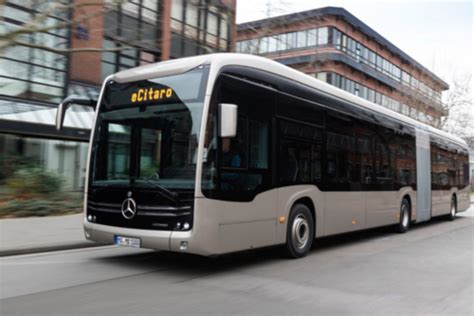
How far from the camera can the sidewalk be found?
8625mm

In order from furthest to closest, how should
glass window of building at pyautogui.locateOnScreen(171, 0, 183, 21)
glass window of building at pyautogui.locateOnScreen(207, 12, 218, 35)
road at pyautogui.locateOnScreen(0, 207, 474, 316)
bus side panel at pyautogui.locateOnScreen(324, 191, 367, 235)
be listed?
glass window of building at pyautogui.locateOnScreen(207, 12, 218, 35)
glass window of building at pyautogui.locateOnScreen(171, 0, 183, 21)
bus side panel at pyautogui.locateOnScreen(324, 191, 367, 235)
road at pyautogui.locateOnScreen(0, 207, 474, 316)

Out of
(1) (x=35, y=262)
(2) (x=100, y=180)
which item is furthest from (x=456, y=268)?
(1) (x=35, y=262)

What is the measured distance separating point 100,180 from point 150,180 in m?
1.03

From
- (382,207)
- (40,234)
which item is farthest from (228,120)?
(382,207)

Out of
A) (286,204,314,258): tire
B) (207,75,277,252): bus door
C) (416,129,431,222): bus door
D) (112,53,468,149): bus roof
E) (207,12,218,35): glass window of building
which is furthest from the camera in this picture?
(207,12,218,35): glass window of building

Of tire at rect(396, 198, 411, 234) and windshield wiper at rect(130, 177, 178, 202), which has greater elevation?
windshield wiper at rect(130, 177, 178, 202)

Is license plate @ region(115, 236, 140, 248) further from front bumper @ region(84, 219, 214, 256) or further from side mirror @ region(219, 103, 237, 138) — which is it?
side mirror @ region(219, 103, 237, 138)

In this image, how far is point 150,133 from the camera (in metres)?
6.96

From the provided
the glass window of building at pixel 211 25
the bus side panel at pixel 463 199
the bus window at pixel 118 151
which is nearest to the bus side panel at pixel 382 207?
the bus window at pixel 118 151

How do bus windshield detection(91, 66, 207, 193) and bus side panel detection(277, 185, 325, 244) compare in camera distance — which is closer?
bus windshield detection(91, 66, 207, 193)

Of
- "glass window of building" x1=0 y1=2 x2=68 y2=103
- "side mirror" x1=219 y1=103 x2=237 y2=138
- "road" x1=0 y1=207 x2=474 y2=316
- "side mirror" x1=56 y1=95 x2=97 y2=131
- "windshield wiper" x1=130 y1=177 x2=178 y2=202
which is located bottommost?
"road" x1=0 y1=207 x2=474 y2=316

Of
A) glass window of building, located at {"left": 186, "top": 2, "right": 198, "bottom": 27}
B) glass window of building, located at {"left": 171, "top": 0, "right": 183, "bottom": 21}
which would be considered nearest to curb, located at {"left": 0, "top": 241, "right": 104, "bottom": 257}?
glass window of building, located at {"left": 171, "top": 0, "right": 183, "bottom": 21}

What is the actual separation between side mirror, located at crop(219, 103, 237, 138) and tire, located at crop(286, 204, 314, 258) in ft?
7.93

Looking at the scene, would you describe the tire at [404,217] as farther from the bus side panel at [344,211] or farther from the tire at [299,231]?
the tire at [299,231]
